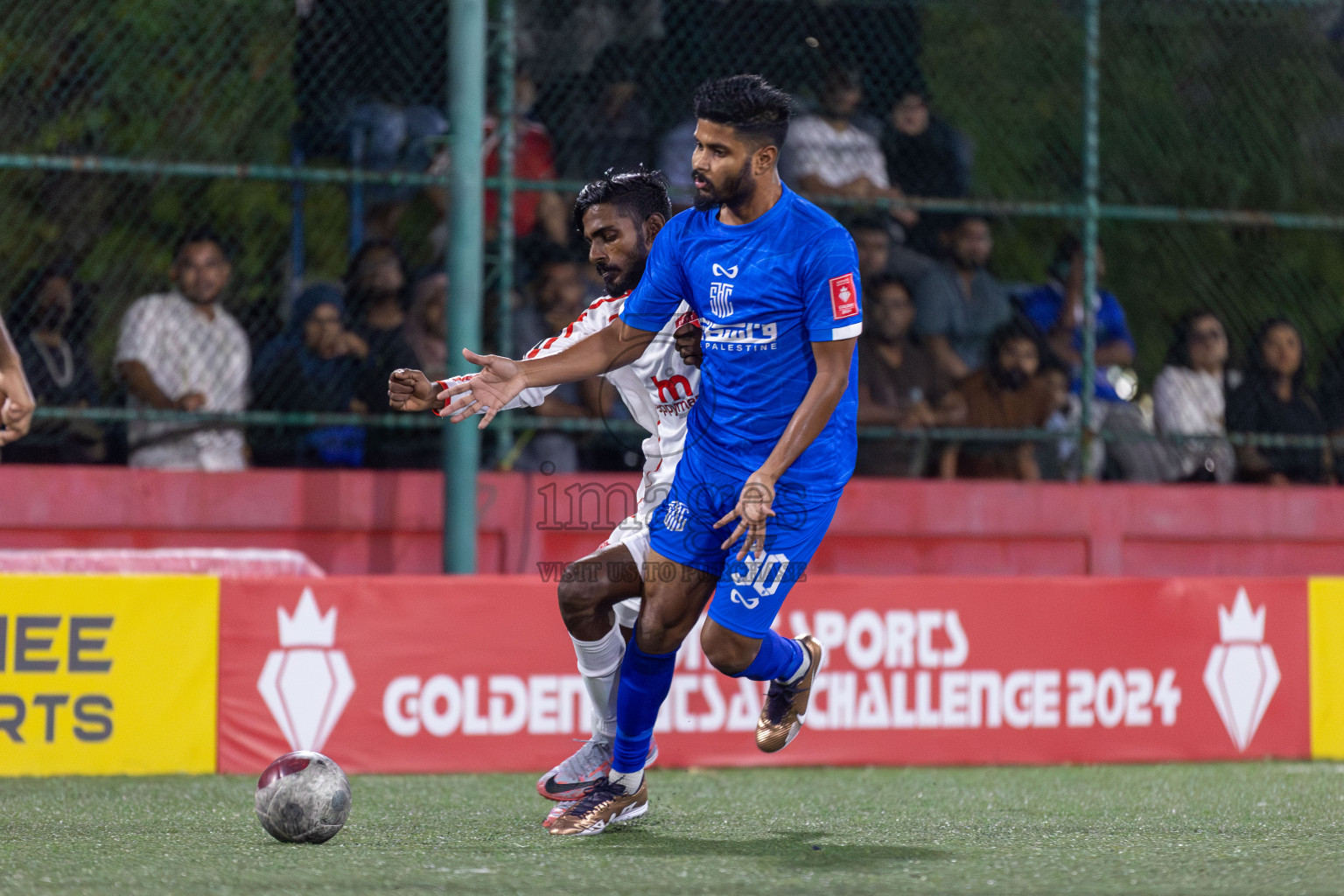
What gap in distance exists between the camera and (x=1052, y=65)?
9680mm

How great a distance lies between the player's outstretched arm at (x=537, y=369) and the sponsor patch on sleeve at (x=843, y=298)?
688 millimetres

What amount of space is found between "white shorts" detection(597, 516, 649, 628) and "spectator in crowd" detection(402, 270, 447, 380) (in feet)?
9.92

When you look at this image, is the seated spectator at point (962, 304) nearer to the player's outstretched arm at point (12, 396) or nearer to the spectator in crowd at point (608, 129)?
the spectator in crowd at point (608, 129)

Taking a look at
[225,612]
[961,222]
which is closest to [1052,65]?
[961,222]

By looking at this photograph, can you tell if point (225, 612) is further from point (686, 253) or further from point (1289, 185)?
point (1289, 185)

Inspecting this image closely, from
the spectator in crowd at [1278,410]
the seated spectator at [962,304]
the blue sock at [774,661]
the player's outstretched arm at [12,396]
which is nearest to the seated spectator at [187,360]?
the player's outstretched arm at [12,396]

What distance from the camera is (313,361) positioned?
27.9 ft

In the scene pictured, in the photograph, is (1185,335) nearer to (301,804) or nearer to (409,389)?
(409,389)

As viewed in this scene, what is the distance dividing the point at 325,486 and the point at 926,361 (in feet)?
10.8

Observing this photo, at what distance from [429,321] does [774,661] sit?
12.6 feet

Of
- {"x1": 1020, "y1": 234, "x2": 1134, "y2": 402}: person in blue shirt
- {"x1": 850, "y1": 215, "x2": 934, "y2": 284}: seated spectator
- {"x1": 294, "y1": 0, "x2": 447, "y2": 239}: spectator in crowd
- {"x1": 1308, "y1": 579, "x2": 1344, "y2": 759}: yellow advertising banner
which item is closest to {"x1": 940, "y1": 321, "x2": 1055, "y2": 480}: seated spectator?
{"x1": 1020, "y1": 234, "x2": 1134, "y2": 402}: person in blue shirt

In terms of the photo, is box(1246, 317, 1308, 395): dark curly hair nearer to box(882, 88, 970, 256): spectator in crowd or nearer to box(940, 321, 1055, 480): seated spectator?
box(940, 321, 1055, 480): seated spectator

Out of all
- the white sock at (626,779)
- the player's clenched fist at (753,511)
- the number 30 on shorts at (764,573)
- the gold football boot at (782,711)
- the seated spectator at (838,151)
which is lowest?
the white sock at (626,779)

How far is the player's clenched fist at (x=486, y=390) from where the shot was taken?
498cm
